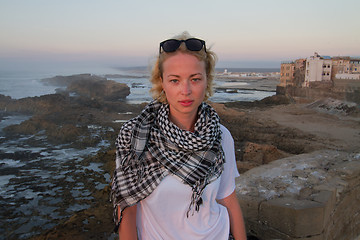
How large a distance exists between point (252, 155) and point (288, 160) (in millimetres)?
4082

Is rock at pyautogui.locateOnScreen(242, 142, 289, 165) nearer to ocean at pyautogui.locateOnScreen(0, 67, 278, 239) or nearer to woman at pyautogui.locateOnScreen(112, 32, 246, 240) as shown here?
ocean at pyautogui.locateOnScreen(0, 67, 278, 239)

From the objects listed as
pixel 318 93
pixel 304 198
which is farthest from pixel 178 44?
pixel 318 93

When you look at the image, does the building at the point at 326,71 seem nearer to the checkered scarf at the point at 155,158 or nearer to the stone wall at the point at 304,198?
the stone wall at the point at 304,198

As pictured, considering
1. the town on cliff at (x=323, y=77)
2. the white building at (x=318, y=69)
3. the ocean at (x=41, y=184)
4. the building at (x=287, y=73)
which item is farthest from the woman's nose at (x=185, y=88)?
the building at (x=287, y=73)

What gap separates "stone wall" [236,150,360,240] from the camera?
95.4 inches

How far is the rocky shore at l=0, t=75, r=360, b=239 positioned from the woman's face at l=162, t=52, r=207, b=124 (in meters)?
2.77

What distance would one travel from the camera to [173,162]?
144 centimetres

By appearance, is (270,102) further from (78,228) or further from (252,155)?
(78,228)

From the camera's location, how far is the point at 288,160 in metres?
4.03

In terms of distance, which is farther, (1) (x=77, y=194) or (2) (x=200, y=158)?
(1) (x=77, y=194)

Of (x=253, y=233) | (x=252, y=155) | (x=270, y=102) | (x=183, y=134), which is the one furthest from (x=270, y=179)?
(x=270, y=102)

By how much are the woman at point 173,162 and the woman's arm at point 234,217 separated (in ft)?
0.36

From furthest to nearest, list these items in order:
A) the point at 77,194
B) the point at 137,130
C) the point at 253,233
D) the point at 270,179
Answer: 1. the point at 77,194
2. the point at 270,179
3. the point at 253,233
4. the point at 137,130

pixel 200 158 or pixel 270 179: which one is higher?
pixel 200 158
